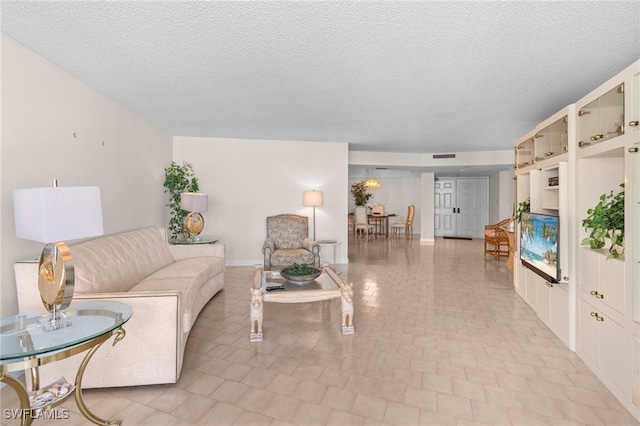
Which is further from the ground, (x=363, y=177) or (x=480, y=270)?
(x=363, y=177)

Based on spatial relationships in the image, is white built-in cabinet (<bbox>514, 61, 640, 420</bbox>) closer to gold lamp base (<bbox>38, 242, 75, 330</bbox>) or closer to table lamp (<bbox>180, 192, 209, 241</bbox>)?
gold lamp base (<bbox>38, 242, 75, 330</bbox>)

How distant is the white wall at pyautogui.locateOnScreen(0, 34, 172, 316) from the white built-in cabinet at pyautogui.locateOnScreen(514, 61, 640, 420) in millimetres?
4217

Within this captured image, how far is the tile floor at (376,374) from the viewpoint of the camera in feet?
6.30

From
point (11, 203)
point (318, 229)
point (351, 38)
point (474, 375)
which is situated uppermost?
point (351, 38)

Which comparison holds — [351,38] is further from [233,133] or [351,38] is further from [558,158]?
[233,133]

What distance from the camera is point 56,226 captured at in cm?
166

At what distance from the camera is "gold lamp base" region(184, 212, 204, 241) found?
489 cm

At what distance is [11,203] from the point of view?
7.84 feet

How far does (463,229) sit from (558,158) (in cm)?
857

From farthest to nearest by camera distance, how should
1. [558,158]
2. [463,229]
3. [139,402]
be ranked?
[463,229] → [558,158] → [139,402]

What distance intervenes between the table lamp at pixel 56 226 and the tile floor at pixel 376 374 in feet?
2.59

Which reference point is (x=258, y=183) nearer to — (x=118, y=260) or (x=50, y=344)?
(x=118, y=260)

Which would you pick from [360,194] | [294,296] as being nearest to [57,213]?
[294,296]

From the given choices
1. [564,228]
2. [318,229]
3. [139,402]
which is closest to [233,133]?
[318,229]
